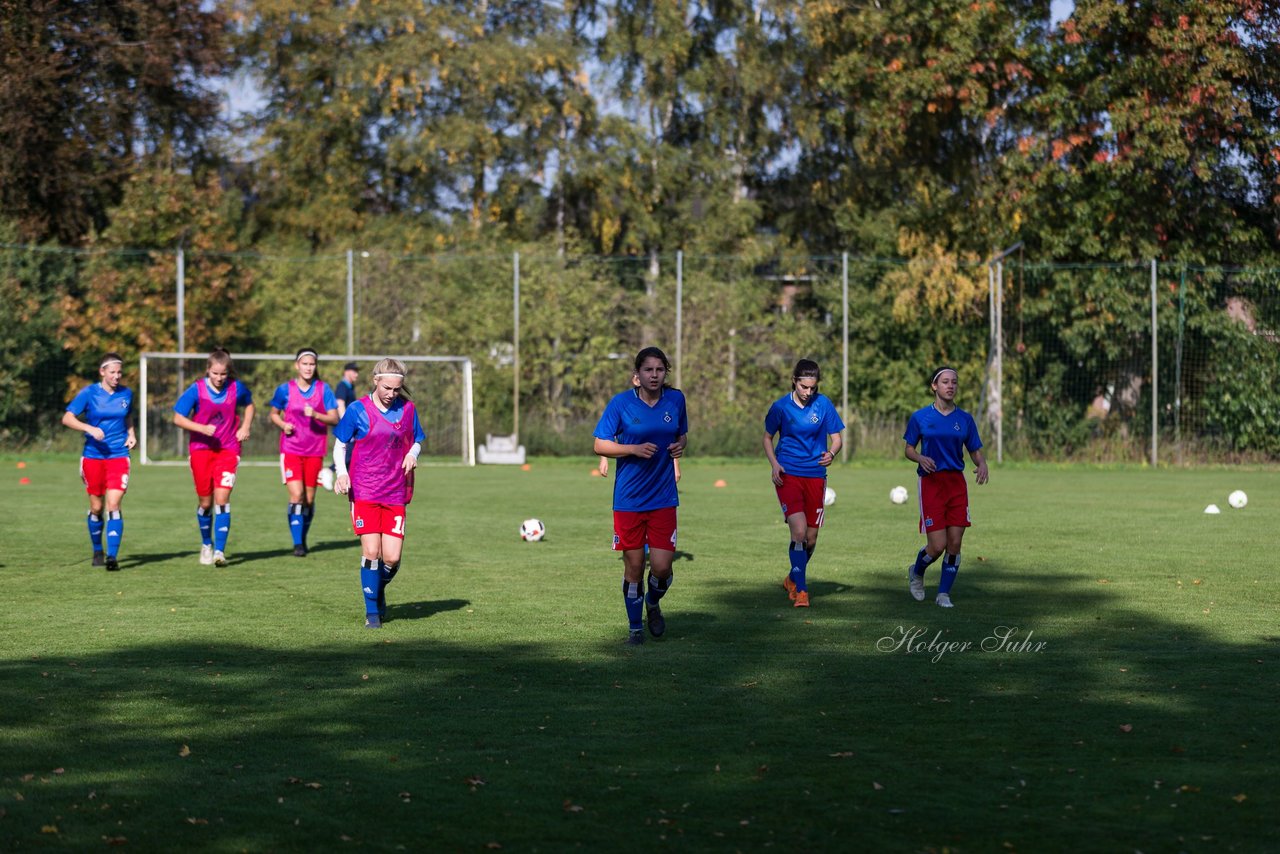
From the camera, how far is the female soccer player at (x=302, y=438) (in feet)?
50.7

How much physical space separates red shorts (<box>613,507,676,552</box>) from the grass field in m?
0.64

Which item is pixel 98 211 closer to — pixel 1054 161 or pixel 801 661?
pixel 1054 161

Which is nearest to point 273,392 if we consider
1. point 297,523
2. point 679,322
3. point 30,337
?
point 30,337

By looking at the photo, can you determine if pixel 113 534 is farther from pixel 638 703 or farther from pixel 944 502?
pixel 638 703

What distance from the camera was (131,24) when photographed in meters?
37.7

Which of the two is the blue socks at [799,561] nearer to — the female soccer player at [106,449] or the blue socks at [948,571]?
the blue socks at [948,571]

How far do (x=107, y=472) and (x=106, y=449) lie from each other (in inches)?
8.2

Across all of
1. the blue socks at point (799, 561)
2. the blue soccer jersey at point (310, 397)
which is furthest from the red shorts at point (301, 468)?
the blue socks at point (799, 561)

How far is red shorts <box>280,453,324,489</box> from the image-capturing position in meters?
15.6

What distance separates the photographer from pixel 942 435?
11.9 metres

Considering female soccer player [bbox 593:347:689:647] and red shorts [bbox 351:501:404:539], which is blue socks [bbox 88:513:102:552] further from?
female soccer player [bbox 593:347:689:647]

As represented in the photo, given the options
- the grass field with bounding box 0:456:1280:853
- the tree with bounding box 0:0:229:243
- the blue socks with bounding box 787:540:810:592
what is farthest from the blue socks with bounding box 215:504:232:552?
the tree with bounding box 0:0:229:243

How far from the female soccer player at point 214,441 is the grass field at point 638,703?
1.76ft

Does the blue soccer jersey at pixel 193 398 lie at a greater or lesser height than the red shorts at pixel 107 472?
greater
